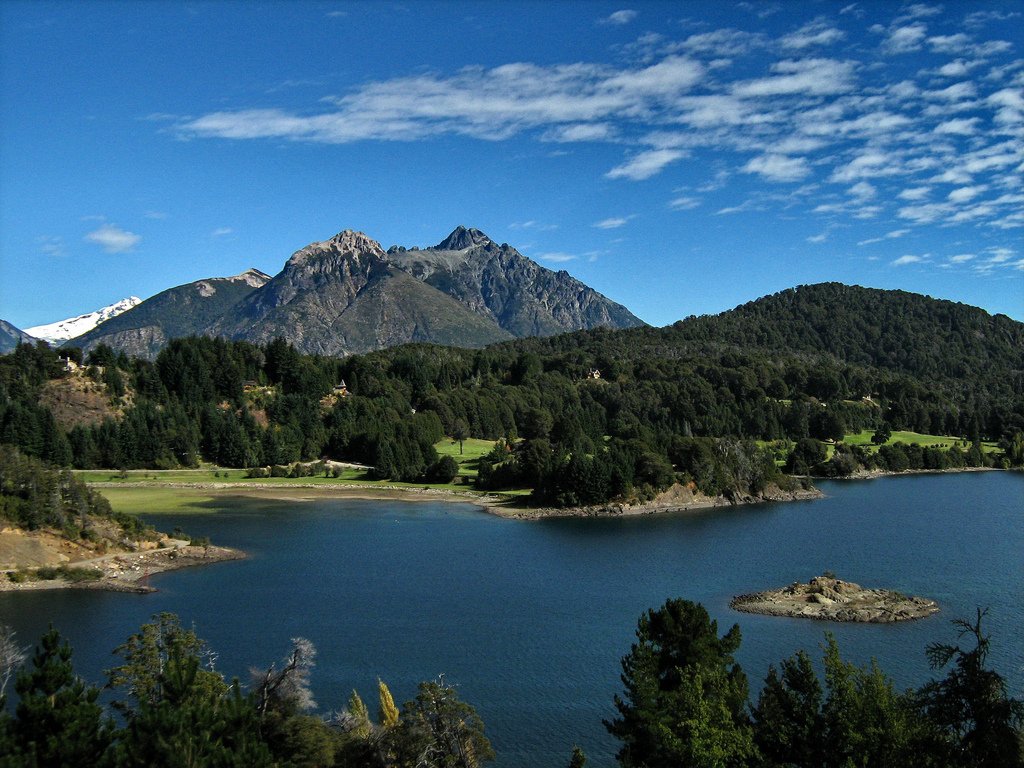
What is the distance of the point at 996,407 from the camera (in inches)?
6112

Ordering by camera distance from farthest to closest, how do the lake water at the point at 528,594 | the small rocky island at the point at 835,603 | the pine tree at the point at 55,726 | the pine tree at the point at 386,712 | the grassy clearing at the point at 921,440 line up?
the grassy clearing at the point at 921,440 < the small rocky island at the point at 835,603 < the lake water at the point at 528,594 < the pine tree at the point at 386,712 < the pine tree at the point at 55,726

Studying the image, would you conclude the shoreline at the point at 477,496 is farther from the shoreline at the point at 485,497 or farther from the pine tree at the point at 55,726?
the pine tree at the point at 55,726

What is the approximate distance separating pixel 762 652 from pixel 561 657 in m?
9.17

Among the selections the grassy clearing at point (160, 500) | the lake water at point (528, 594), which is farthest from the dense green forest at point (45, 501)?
the grassy clearing at point (160, 500)

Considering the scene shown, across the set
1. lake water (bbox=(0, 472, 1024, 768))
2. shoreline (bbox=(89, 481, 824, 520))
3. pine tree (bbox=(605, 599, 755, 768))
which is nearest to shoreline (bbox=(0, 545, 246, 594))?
lake water (bbox=(0, 472, 1024, 768))

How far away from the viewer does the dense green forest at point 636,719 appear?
704 inches

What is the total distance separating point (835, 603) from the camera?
4903 cm

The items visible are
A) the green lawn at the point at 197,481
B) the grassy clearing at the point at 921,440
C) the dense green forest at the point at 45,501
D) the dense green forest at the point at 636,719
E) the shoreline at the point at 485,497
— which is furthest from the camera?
the grassy clearing at the point at 921,440

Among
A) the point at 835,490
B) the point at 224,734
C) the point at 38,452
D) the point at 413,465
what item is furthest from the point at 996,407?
the point at 224,734

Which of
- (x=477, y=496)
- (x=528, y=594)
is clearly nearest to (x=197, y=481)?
(x=477, y=496)

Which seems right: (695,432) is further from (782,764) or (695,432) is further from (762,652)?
(782,764)

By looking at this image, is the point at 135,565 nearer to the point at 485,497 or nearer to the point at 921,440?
the point at 485,497

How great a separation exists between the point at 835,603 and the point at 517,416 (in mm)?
92313

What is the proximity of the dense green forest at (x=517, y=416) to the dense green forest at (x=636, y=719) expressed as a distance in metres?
60.9
